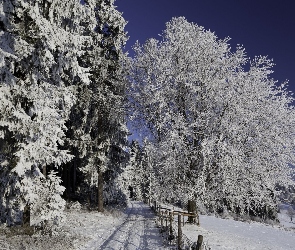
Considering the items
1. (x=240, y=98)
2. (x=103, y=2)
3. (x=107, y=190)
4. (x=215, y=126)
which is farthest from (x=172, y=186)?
(x=103, y=2)

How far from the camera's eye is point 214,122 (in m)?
13.8

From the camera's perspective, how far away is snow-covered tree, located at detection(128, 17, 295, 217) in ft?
43.4

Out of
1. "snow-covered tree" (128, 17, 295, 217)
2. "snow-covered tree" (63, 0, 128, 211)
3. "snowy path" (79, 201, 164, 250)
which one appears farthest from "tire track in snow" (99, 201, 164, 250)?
"snow-covered tree" (63, 0, 128, 211)

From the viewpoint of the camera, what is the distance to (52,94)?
512 inches

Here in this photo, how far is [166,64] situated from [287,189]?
8.09 metres

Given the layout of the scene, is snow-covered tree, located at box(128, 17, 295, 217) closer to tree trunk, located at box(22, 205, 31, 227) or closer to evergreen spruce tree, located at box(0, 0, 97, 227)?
evergreen spruce tree, located at box(0, 0, 97, 227)

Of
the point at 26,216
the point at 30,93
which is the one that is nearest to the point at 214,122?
the point at 30,93

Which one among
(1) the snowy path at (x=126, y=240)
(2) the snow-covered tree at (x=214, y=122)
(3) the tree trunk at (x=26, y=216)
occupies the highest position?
(2) the snow-covered tree at (x=214, y=122)

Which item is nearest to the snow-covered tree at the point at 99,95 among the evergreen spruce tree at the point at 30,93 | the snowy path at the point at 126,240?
the snowy path at the point at 126,240

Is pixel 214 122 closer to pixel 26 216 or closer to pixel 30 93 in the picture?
pixel 30 93

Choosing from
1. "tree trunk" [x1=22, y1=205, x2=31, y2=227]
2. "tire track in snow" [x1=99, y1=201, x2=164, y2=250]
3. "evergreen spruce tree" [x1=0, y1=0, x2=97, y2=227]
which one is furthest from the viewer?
"tree trunk" [x1=22, y1=205, x2=31, y2=227]

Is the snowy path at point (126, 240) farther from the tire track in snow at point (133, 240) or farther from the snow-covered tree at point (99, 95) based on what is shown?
the snow-covered tree at point (99, 95)

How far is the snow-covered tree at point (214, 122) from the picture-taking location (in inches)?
521

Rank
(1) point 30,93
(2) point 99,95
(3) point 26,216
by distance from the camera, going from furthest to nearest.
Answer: (2) point 99,95
(3) point 26,216
(1) point 30,93
